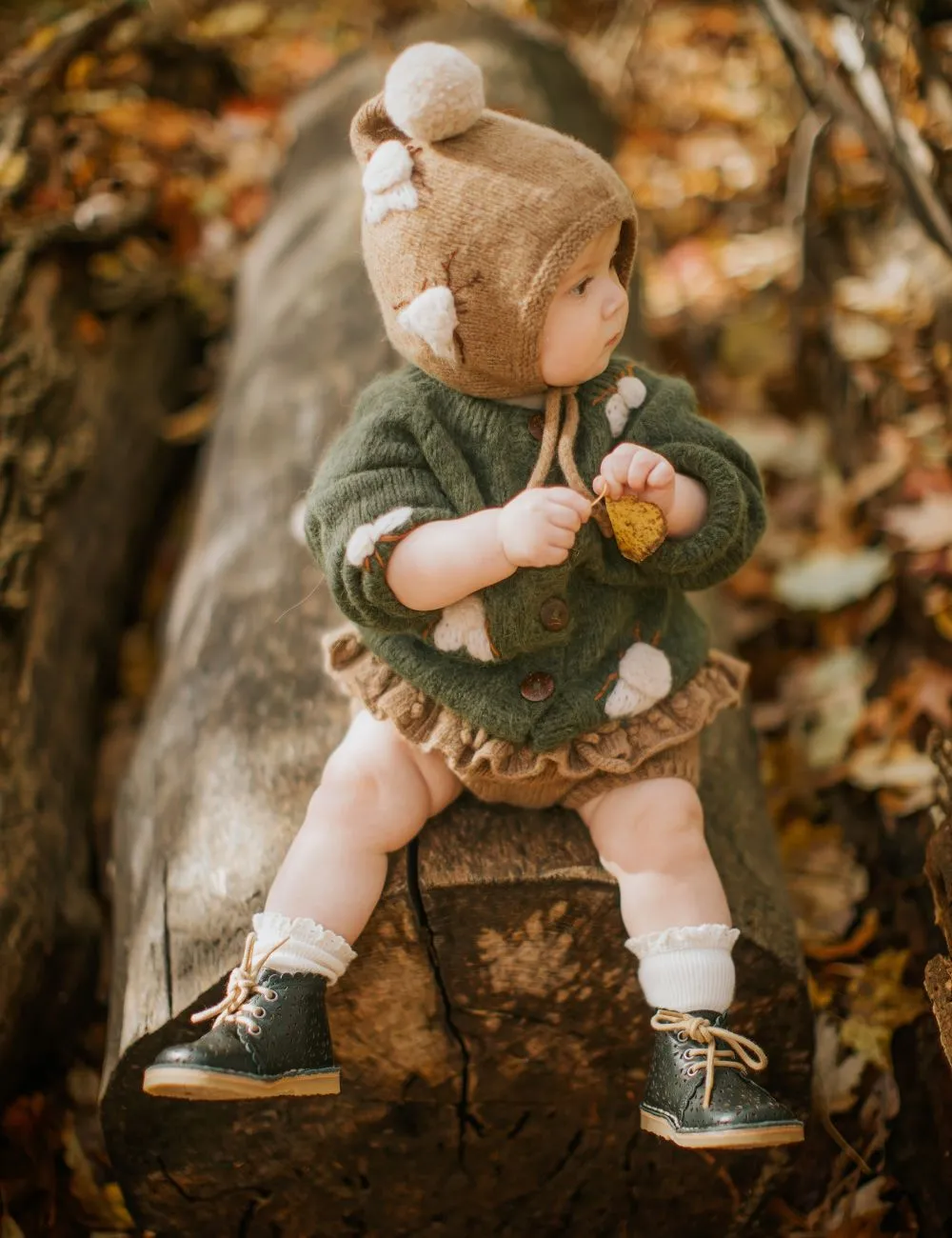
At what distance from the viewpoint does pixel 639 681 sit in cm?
193

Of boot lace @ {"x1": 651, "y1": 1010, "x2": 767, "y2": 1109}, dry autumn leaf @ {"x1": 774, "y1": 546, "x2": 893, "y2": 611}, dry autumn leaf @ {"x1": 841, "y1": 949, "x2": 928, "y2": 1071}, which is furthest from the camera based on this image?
dry autumn leaf @ {"x1": 774, "y1": 546, "x2": 893, "y2": 611}

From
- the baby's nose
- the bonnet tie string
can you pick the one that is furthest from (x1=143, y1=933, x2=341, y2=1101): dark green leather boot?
the baby's nose

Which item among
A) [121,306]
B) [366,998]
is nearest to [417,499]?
[366,998]

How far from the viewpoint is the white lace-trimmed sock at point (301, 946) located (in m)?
1.77

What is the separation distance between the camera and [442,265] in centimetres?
165

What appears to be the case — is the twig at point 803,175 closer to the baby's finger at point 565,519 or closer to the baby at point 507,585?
the baby at point 507,585

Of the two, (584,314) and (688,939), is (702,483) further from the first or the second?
(688,939)

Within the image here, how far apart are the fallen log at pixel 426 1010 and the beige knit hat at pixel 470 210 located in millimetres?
829

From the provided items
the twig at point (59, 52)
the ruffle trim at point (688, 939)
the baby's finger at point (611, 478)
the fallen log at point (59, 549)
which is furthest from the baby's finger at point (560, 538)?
the twig at point (59, 52)

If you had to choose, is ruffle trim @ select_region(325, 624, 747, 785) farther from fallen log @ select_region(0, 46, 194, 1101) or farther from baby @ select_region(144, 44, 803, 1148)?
fallen log @ select_region(0, 46, 194, 1101)

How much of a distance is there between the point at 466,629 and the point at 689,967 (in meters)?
0.61

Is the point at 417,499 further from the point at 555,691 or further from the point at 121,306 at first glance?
the point at 121,306

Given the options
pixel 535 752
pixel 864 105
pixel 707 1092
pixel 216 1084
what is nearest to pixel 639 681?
pixel 535 752

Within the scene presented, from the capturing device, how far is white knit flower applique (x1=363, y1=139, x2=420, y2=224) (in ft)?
5.46
